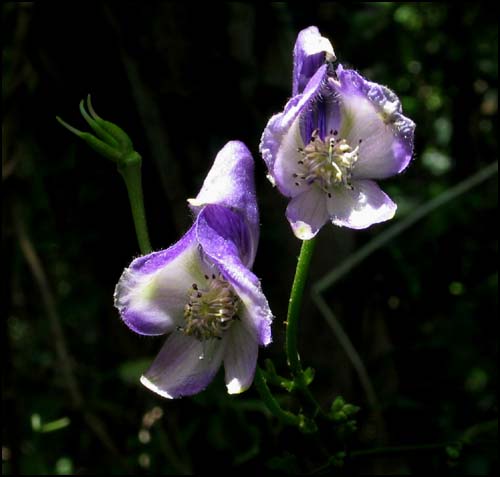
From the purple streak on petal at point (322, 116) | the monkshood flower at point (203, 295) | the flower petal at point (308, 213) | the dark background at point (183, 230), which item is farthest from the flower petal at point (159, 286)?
the dark background at point (183, 230)

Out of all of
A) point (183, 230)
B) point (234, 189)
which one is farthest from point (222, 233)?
point (183, 230)

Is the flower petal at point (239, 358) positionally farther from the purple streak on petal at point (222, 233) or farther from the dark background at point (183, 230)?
the dark background at point (183, 230)

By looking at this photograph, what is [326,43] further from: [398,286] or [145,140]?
[398,286]

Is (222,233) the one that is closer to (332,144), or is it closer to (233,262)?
(233,262)

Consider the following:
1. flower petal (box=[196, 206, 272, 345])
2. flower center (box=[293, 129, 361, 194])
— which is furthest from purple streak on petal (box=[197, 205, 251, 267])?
flower center (box=[293, 129, 361, 194])

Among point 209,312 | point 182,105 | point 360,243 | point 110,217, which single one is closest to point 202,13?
point 182,105

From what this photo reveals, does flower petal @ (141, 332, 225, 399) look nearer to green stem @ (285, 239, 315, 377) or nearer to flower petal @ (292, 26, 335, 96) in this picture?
green stem @ (285, 239, 315, 377)
